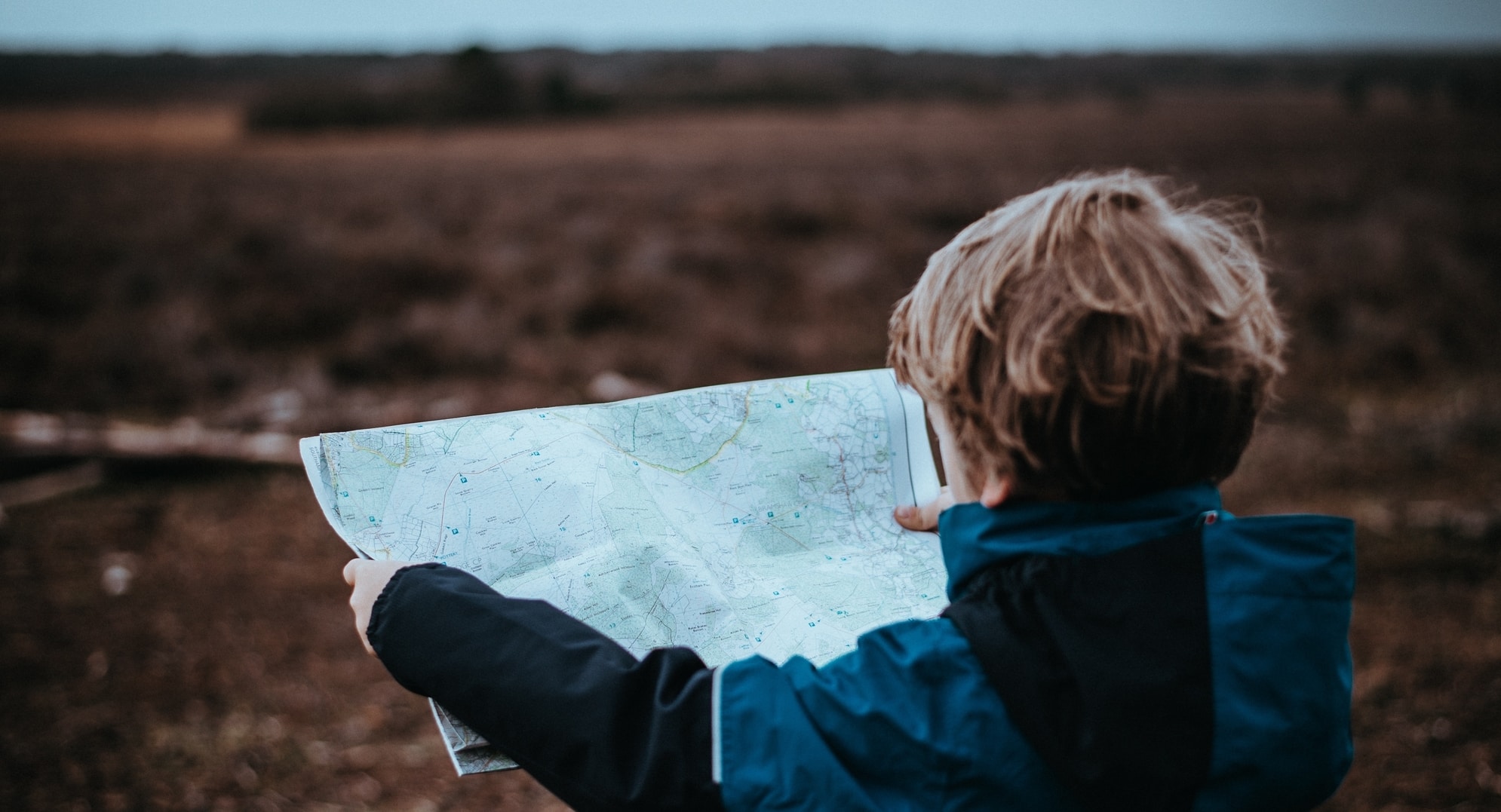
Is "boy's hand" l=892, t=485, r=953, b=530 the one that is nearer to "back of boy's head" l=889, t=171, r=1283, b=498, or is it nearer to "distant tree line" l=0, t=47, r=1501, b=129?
"back of boy's head" l=889, t=171, r=1283, b=498

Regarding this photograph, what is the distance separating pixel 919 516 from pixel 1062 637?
0.59 metres

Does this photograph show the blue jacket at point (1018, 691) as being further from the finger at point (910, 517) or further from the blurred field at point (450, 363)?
the blurred field at point (450, 363)

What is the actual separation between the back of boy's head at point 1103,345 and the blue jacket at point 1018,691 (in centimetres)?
7

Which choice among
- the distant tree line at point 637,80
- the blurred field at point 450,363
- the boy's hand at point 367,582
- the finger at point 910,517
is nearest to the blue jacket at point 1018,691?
the boy's hand at point 367,582

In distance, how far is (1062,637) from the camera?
906mm

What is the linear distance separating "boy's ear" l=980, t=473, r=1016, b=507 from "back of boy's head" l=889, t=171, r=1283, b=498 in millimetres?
12

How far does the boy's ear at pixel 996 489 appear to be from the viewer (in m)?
1.00

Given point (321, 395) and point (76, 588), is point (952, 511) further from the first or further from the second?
point (321, 395)

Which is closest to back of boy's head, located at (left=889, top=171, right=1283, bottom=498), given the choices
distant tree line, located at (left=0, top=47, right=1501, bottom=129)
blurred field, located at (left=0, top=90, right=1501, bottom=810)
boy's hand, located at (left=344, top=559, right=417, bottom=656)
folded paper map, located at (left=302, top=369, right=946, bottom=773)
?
folded paper map, located at (left=302, top=369, right=946, bottom=773)

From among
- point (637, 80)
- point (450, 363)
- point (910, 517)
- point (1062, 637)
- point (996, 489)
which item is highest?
point (637, 80)

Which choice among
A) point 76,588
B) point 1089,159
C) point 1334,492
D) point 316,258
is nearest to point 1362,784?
point 1334,492

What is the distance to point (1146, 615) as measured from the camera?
2.95ft

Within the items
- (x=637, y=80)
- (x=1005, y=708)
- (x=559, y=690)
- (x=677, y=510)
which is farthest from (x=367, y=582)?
(x=637, y=80)

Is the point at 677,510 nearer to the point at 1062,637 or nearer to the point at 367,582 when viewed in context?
the point at 367,582
